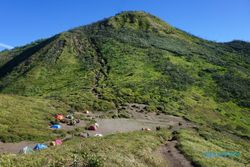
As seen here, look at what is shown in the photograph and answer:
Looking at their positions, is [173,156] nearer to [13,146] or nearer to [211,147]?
[211,147]

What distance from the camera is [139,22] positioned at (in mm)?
149625

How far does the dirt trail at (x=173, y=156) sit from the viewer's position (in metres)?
34.6

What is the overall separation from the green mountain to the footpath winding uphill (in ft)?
8.70

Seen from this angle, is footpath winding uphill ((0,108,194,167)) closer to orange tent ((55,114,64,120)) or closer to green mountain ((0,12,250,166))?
green mountain ((0,12,250,166))

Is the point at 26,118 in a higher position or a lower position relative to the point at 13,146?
higher

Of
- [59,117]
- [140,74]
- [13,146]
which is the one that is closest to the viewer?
[13,146]

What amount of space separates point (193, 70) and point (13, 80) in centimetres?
4994

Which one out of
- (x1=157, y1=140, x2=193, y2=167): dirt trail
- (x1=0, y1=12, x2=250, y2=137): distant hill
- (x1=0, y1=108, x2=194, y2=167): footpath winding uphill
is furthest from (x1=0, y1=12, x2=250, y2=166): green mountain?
(x1=157, y1=140, x2=193, y2=167): dirt trail

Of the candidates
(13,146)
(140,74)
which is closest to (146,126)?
(13,146)

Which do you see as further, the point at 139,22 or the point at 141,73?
the point at 139,22

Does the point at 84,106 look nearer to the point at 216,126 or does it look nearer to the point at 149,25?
the point at 216,126

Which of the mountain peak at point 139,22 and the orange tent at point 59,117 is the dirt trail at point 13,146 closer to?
the orange tent at point 59,117

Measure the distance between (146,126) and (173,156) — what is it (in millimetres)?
21714

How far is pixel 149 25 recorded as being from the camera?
480 ft
